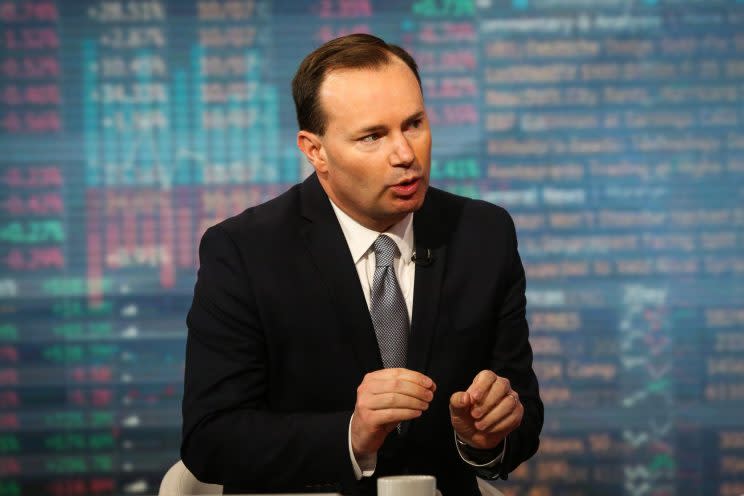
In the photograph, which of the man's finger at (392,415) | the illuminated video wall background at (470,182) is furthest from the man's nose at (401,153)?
the illuminated video wall background at (470,182)

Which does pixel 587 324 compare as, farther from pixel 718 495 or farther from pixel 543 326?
pixel 718 495

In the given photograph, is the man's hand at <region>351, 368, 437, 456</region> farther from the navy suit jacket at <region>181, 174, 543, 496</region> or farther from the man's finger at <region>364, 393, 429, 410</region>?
the navy suit jacket at <region>181, 174, 543, 496</region>

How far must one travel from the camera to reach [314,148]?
2279mm

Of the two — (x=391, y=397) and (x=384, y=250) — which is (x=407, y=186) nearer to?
(x=384, y=250)

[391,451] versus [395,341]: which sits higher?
[395,341]

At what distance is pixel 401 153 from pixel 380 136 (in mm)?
79

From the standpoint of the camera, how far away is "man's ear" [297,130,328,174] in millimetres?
2262

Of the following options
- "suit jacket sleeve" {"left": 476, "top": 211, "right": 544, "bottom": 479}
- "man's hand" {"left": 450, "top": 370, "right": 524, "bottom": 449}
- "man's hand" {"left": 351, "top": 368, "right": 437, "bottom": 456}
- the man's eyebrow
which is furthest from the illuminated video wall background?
"man's hand" {"left": 351, "top": 368, "right": 437, "bottom": 456}

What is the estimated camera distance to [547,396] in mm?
4641

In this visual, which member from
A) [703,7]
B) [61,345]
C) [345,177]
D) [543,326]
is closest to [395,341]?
[345,177]

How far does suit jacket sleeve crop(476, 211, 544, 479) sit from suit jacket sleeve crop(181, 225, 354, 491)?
454 mm

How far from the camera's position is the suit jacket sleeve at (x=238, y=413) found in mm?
1982

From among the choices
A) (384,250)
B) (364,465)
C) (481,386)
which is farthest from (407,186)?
(364,465)

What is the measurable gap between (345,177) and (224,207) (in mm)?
2573
